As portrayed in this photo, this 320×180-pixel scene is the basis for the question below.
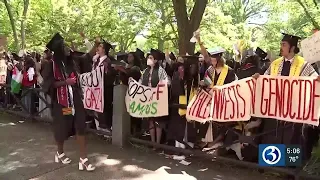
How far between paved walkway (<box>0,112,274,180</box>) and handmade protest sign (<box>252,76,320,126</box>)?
3.38 feet

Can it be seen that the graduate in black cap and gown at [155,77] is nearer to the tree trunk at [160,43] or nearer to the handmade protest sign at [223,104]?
the handmade protest sign at [223,104]

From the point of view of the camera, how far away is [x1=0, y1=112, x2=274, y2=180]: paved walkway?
5871mm

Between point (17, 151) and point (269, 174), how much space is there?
14.6 ft

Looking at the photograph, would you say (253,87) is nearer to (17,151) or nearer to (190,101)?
(190,101)

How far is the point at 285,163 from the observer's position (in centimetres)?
552

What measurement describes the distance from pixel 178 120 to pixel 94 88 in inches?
79.0

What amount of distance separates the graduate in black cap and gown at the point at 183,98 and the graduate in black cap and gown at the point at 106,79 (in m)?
1.56

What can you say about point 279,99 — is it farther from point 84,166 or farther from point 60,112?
point 60,112

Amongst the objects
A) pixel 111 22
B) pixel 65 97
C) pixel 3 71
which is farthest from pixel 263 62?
pixel 111 22

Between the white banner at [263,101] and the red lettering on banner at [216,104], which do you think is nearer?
the white banner at [263,101]

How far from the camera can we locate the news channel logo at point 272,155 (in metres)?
5.54

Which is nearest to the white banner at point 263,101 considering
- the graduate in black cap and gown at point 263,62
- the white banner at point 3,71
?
the graduate in black cap and gown at point 263,62

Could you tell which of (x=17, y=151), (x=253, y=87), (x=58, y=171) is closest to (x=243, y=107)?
(x=253, y=87)

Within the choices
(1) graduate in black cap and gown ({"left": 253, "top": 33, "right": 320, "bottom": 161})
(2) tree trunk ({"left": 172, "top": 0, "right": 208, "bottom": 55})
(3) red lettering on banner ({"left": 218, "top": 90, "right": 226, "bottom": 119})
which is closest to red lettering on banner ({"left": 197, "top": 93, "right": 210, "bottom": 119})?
(3) red lettering on banner ({"left": 218, "top": 90, "right": 226, "bottom": 119})
